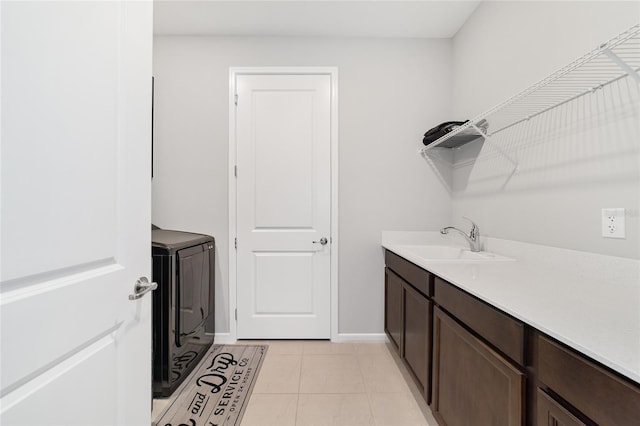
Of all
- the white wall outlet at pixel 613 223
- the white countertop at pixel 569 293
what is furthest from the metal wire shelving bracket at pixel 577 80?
the white countertop at pixel 569 293

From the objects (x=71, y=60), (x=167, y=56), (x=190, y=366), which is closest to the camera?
(x=71, y=60)

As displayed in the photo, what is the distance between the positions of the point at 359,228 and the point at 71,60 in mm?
2192

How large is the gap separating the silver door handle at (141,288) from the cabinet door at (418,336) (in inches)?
52.6

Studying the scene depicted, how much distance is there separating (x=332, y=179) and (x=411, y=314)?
1275mm

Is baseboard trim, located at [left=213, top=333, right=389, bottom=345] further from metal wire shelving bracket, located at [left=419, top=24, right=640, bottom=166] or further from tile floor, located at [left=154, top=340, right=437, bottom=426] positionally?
metal wire shelving bracket, located at [left=419, top=24, right=640, bottom=166]

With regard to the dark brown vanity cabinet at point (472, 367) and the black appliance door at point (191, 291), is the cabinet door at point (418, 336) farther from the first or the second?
the black appliance door at point (191, 291)

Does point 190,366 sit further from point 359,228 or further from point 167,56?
point 167,56

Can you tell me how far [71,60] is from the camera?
2.26 feet

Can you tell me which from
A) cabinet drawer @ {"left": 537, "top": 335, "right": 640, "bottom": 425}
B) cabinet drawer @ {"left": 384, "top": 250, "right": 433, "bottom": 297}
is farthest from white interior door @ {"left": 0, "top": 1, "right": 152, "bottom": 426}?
cabinet drawer @ {"left": 384, "top": 250, "right": 433, "bottom": 297}

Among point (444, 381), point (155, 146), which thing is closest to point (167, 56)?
point (155, 146)

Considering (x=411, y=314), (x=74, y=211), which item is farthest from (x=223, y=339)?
(x=74, y=211)

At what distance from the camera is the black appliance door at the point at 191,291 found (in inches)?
76.0

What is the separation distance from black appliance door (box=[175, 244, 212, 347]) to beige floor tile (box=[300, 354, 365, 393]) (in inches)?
34.0

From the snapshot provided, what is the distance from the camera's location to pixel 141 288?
95 cm
